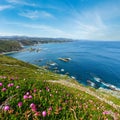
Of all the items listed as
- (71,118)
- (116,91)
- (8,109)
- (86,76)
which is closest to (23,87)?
(8,109)

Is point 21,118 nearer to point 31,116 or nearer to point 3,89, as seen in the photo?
point 31,116

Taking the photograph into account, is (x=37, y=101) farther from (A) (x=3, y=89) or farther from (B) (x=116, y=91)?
(B) (x=116, y=91)

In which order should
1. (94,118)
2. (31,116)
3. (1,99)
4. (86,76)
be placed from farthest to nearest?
(86,76) < (1,99) < (94,118) < (31,116)

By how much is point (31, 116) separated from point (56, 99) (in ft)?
4.74

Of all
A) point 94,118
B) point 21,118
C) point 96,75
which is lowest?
point 96,75

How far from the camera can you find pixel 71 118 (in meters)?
4.18

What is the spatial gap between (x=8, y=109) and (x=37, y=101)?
3.33ft

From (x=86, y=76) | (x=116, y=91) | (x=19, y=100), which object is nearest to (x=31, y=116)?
(x=19, y=100)

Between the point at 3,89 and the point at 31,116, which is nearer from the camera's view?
the point at 31,116

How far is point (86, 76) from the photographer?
315 feet

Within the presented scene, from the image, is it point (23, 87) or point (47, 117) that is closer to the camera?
point (47, 117)

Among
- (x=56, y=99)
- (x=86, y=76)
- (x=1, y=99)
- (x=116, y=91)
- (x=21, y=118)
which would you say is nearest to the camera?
(x=21, y=118)

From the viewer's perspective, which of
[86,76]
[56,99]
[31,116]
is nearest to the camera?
[31,116]

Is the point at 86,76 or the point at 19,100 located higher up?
the point at 19,100
